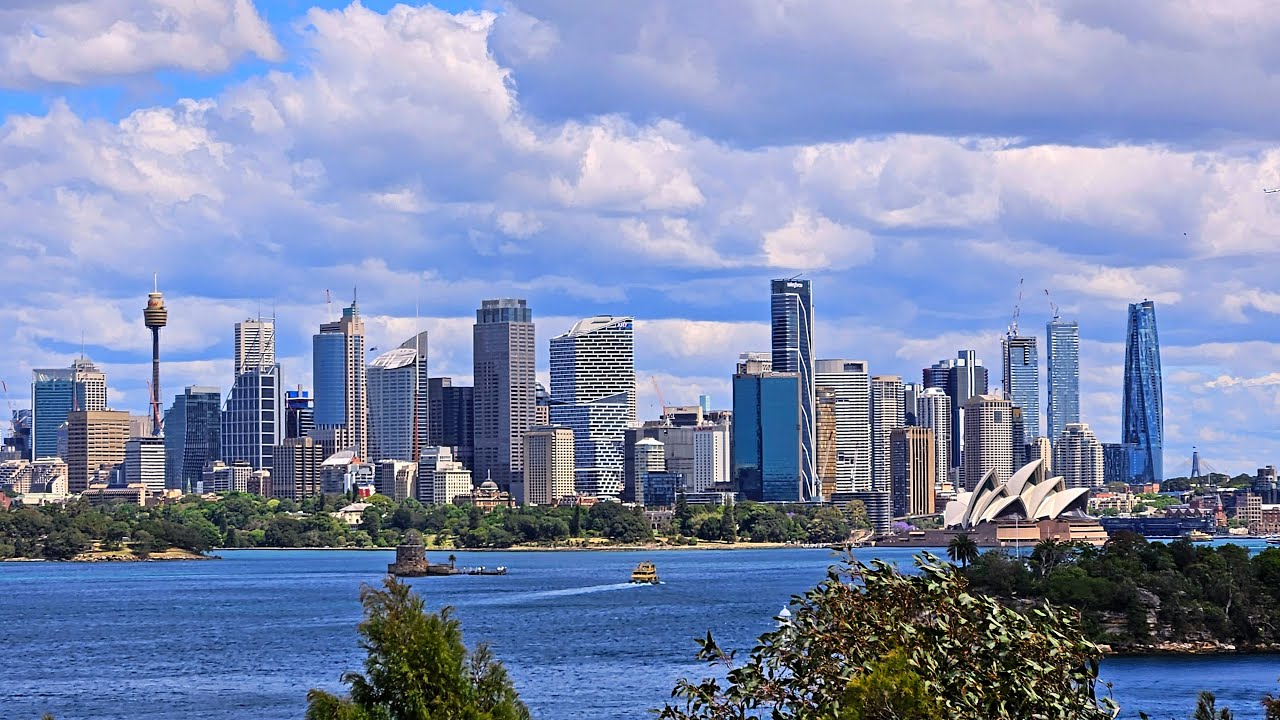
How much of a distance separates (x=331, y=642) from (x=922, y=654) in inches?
2771

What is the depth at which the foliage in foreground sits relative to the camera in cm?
2055

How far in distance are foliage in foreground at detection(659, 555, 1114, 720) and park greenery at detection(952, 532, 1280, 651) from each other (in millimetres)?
57080

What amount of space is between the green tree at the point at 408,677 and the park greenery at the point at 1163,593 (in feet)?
189

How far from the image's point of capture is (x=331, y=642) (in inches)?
3467

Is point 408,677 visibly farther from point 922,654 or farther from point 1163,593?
point 1163,593

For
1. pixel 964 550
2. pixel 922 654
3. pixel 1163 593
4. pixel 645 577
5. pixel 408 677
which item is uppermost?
pixel 922 654

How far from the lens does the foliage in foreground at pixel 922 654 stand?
20.5 m

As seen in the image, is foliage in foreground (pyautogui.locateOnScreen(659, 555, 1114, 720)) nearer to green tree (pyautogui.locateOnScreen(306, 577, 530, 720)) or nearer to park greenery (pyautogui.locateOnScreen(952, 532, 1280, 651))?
green tree (pyautogui.locateOnScreen(306, 577, 530, 720))

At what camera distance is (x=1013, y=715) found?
2052 cm

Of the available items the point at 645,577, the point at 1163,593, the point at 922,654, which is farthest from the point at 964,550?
the point at 922,654

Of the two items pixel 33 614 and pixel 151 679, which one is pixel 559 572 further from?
pixel 151 679

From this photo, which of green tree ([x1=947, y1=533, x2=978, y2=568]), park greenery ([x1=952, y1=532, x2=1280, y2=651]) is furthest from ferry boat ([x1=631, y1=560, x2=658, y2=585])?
park greenery ([x1=952, y1=532, x2=1280, y2=651])

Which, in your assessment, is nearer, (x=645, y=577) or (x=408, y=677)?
(x=408, y=677)

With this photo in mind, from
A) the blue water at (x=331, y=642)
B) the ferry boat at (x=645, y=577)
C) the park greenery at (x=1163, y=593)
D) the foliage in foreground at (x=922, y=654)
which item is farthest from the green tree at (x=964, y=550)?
the foliage in foreground at (x=922, y=654)
